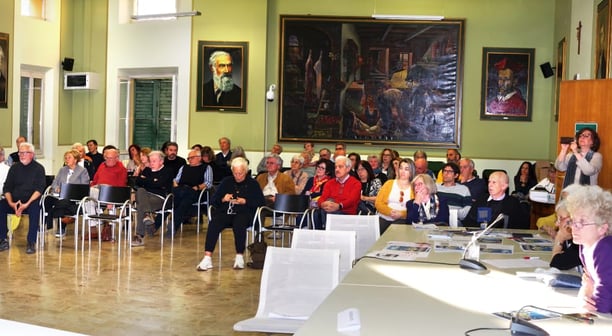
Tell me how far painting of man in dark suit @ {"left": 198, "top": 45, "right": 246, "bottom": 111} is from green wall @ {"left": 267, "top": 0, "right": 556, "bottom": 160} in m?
2.37

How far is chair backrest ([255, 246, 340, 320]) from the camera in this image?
4344 mm

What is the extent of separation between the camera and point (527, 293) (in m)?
3.67

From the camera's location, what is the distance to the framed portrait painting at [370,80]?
1478 centimetres

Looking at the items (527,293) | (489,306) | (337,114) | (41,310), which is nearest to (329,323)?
(489,306)

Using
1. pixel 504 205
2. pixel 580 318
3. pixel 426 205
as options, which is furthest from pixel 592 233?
pixel 426 205

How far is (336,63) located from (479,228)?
890 cm

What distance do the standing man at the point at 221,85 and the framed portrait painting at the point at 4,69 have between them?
147 inches

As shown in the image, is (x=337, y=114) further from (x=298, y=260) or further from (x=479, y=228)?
(x=298, y=260)

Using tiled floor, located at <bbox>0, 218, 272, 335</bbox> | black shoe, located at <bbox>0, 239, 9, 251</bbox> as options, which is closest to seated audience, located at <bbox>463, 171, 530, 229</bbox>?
tiled floor, located at <bbox>0, 218, 272, 335</bbox>

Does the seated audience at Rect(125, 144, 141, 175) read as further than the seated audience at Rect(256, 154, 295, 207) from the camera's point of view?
Yes

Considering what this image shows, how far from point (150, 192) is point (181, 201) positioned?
0.55 metres

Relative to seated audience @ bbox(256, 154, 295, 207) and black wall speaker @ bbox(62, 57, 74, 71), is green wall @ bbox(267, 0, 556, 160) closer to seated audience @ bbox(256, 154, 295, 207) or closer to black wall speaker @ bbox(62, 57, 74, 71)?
seated audience @ bbox(256, 154, 295, 207)

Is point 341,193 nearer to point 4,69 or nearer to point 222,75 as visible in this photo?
point 222,75

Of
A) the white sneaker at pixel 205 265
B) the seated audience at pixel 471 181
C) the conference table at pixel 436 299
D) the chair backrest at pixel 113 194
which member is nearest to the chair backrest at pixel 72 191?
the chair backrest at pixel 113 194
